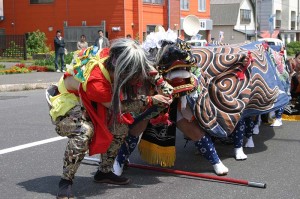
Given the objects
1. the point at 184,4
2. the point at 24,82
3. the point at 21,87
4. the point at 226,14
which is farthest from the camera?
the point at 226,14

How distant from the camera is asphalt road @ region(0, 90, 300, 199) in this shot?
179 inches

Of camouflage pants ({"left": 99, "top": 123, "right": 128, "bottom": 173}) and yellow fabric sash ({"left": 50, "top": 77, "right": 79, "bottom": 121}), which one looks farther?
camouflage pants ({"left": 99, "top": 123, "right": 128, "bottom": 173})

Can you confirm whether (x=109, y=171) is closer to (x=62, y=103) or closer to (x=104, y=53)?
(x=62, y=103)

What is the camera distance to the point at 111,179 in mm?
4797

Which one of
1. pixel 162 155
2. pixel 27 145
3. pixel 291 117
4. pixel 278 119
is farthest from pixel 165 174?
pixel 291 117

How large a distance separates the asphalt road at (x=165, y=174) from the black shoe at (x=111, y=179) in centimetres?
5

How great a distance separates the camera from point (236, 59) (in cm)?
543

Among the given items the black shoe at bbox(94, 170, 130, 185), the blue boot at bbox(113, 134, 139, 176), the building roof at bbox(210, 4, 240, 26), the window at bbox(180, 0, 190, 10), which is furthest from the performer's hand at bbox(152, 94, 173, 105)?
the building roof at bbox(210, 4, 240, 26)

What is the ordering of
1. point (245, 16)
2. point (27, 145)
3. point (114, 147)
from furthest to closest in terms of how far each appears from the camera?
point (245, 16)
point (27, 145)
point (114, 147)

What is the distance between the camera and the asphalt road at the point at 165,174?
14.9ft

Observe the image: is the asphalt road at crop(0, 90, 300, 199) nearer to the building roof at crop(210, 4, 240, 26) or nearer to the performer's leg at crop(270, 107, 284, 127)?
the performer's leg at crop(270, 107, 284, 127)

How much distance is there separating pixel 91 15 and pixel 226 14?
2677 cm

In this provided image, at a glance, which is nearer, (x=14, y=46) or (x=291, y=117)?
(x=291, y=117)

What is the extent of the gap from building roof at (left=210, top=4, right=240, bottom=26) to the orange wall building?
1824cm
